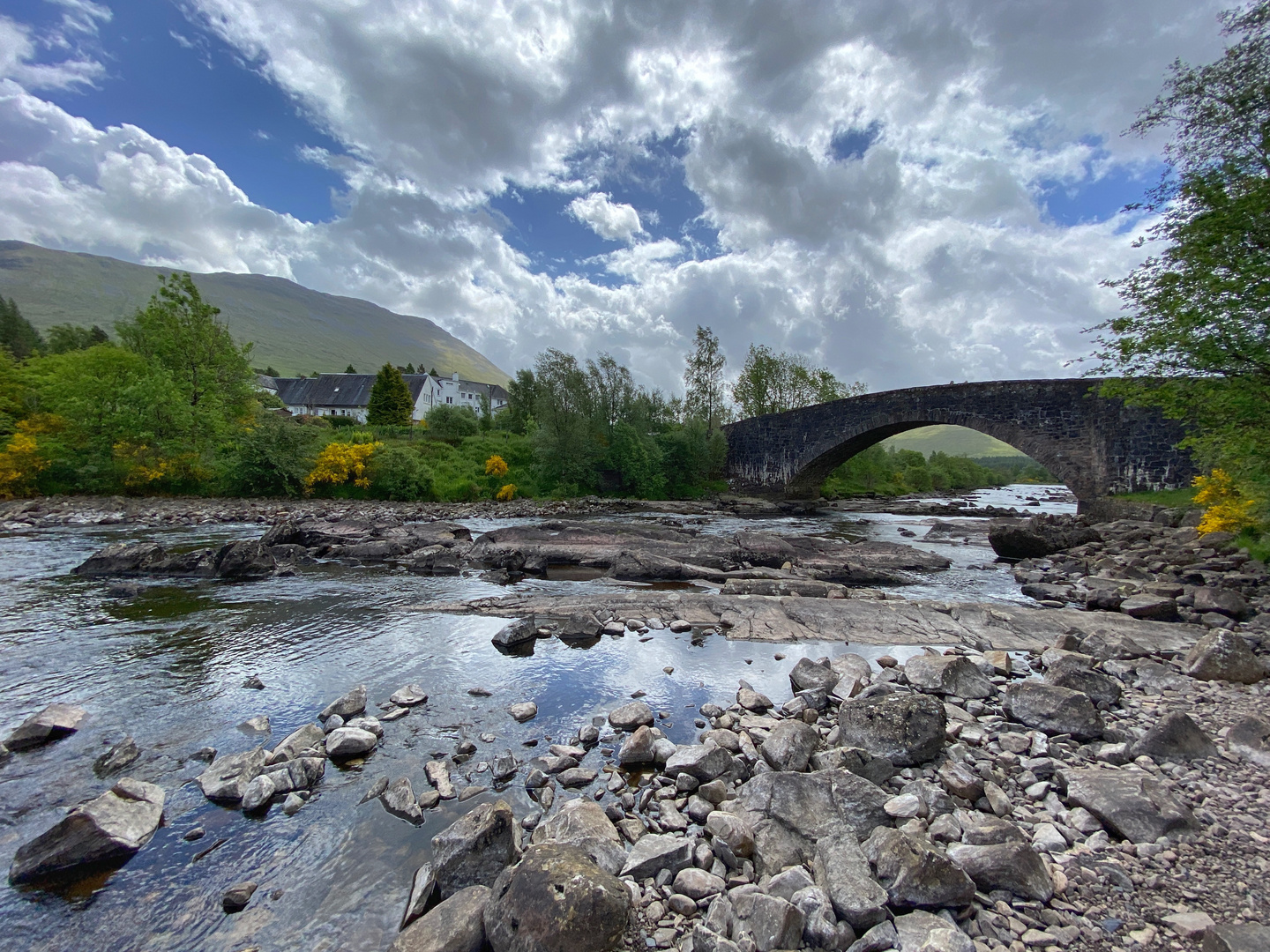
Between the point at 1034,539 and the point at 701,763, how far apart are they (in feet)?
65.5

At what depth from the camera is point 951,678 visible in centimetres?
650

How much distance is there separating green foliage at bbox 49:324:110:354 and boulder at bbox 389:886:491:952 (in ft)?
249

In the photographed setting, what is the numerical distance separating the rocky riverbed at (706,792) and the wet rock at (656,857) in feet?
0.07

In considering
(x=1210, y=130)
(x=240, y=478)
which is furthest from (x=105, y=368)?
(x=1210, y=130)

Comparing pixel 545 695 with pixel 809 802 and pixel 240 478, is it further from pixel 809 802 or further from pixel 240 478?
pixel 240 478

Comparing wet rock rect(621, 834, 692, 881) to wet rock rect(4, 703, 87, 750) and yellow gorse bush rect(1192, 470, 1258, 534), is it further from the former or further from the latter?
yellow gorse bush rect(1192, 470, 1258, 534)

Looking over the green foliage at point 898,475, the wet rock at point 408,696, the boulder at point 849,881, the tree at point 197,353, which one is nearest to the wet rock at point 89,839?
the wet rock at point 408,696

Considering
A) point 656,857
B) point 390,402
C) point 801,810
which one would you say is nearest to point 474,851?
point 656,857

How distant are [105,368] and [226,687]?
137 feet

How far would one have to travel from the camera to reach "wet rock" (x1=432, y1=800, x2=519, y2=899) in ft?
11.7

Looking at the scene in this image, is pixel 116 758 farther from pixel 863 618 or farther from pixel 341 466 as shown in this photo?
pixel 341 466

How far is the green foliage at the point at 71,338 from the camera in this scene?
5625cm

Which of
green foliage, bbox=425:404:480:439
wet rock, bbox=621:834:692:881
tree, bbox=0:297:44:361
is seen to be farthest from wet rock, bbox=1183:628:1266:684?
tree, bbox=0:297:44:361

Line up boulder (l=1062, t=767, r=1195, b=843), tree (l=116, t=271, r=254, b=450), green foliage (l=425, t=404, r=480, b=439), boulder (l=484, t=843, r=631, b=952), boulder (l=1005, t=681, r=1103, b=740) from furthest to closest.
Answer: green foliage (l=425, t=404, r=480, b=439) < tree (l=116, t=271, r=254, b=450) < boulder (l=1005, t=681, r=1103, b=740) < boulder (l=1062, t=767, r=1195, b=843) < boulder (l=484, t=843, r=631, b=952)
